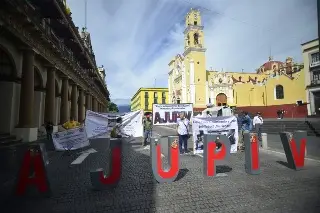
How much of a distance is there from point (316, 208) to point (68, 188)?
541 centimetres

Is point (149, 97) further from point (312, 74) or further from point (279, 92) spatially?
point (312, 74)

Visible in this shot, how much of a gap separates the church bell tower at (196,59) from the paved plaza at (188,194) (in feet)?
199

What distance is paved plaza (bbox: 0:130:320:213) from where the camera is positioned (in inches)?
177

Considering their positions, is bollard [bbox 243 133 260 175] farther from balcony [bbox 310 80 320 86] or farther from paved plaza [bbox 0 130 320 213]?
balcony [bbox 310 80 320 86]

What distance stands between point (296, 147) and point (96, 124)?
9662 millimetres

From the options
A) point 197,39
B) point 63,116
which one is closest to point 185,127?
point 63,116

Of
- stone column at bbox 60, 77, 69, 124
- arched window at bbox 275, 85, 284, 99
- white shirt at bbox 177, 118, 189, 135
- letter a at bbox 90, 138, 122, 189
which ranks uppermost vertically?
arched window at bbox 275, 85, 284, 99

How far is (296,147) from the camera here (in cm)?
739

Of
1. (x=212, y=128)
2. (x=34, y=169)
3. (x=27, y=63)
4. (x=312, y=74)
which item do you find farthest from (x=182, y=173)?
(x=312, y=74)

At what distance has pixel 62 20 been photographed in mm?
22047

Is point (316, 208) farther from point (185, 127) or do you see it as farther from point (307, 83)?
point (307, 83)

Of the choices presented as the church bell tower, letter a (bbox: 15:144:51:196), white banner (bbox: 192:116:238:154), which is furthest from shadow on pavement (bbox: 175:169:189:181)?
the church bell tower

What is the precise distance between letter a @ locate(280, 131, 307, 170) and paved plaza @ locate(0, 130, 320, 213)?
0.86 ft

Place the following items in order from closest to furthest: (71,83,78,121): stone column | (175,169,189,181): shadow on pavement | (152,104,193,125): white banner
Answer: (175,169,189,181): shadow on pavement
(152,104,193,125): white banner
(71,83,78,121): stone column
